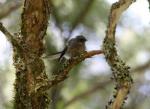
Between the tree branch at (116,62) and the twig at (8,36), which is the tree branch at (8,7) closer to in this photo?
the twig at (8,36)

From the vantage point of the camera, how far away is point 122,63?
1.18 metres

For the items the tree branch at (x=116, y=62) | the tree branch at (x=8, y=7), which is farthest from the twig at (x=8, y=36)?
the tree branch at (x=8, y=7)

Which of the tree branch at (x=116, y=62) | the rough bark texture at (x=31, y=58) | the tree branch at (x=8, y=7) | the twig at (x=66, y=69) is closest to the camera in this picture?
the tree branch at (x=116, y=62)

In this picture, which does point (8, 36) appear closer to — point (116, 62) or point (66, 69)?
point (66, 69)

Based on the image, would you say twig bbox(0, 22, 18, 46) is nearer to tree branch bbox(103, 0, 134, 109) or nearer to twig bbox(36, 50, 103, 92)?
twig bbox(36, 50, 103, 92)

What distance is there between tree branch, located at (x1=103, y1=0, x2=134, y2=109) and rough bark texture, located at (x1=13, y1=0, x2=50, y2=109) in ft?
1.17

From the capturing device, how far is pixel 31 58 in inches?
59.7

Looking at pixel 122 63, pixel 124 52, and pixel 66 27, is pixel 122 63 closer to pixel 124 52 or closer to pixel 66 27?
pixel 66 27

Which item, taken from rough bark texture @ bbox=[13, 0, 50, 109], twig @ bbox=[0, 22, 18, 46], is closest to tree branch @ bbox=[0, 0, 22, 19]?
rough bark texture @ bbox=[13, 0, 50, 109]

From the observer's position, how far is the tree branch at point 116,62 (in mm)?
1075

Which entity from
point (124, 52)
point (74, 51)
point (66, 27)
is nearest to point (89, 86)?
point (124, 52)

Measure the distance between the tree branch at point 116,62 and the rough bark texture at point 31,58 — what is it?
0.36 m

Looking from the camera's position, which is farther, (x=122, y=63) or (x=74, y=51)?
(x=74, y=51)

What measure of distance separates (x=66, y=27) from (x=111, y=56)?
1.71 m
